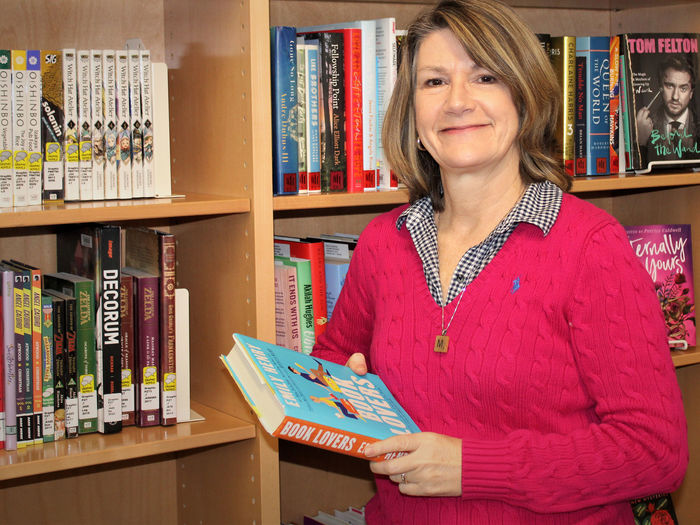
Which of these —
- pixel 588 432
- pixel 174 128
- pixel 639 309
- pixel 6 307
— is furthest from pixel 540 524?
pixel 174 128

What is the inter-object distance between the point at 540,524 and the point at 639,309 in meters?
0.34

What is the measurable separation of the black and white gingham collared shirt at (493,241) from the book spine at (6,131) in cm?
66

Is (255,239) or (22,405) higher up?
(255,239)

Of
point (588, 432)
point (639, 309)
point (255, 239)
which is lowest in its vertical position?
point (588, 432)

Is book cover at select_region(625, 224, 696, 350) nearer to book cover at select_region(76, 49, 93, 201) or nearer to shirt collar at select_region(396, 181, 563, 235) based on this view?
shirt collar at select_region(396, 181, 563, 235)

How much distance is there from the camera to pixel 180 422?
1.42m

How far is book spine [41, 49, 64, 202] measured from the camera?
1.32m

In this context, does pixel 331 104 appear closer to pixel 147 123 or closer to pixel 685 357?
pixel 147 123

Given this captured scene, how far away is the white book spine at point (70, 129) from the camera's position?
133 cm

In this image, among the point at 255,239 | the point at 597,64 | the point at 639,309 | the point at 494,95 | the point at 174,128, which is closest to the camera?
the point at 639,309

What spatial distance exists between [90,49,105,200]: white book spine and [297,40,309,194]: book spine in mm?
335

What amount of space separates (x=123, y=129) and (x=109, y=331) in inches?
13.5

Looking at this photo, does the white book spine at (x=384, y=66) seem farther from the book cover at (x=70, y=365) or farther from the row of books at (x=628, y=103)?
the book cover at (x=70, y=365)

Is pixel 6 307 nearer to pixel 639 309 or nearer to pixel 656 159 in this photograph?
pixel 639 309
